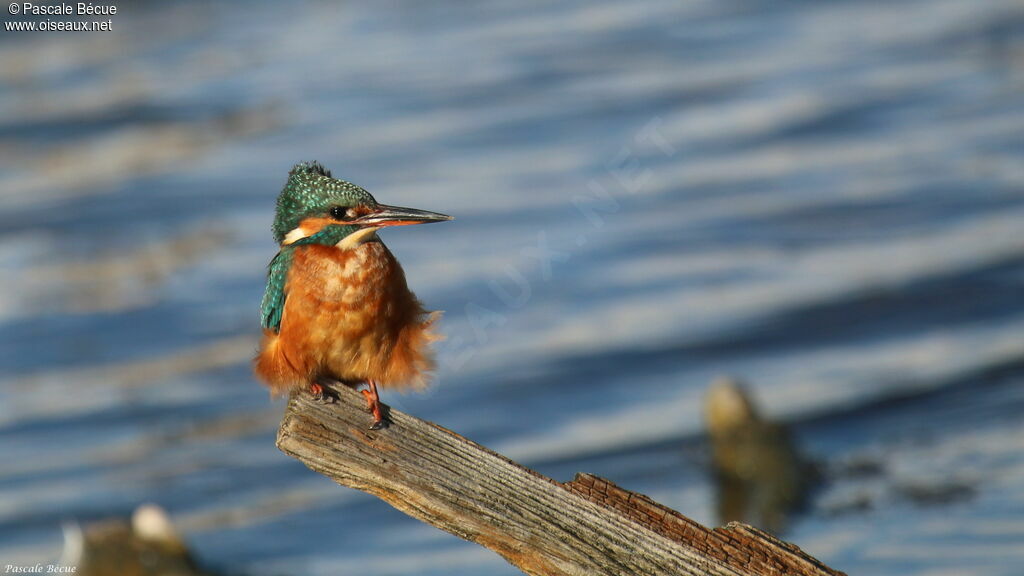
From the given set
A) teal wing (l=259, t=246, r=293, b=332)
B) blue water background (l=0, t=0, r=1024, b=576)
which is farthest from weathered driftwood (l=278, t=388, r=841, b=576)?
blue water background (l=0, t=0, r=1024, b=576)

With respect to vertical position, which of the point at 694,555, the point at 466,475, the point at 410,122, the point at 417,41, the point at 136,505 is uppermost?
the point at 417,41

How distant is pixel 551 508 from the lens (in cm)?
281

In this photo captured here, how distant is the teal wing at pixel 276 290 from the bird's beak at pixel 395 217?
0.93ft

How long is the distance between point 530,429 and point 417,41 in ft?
28.1

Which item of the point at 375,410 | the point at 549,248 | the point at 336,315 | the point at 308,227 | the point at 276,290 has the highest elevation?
the point at 549,248

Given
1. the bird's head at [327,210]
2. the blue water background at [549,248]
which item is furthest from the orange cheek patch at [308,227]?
the blue water background at [549,248]

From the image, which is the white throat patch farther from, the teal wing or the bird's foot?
the bird's foot

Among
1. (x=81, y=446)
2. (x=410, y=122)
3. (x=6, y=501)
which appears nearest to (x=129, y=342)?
(x=81, y=446)

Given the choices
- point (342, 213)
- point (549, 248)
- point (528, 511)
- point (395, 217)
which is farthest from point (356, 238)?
point (549, 248)

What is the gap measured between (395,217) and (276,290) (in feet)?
1.58

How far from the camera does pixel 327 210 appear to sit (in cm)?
370

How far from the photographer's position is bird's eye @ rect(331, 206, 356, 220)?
12.1 ft

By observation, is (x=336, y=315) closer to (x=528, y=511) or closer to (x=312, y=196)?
(x=312, y=196)

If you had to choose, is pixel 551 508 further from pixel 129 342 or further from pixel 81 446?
pixel 129 342
